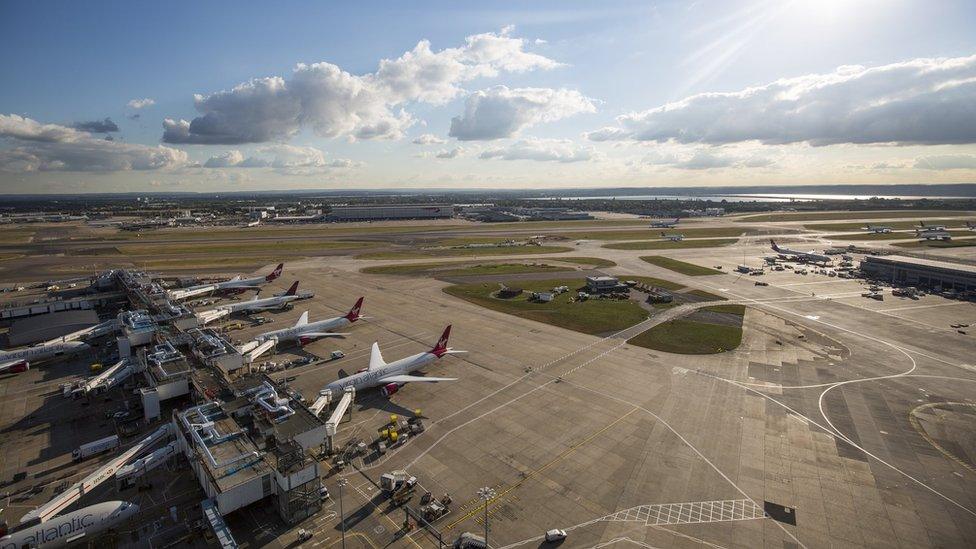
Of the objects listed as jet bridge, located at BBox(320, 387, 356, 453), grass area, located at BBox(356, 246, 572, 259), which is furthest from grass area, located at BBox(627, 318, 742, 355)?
grass area, located at BBox(356, 246, 572, 259)

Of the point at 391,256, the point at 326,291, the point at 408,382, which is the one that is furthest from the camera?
the point at 391,256

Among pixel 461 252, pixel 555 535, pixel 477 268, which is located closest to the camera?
pixel 555 535

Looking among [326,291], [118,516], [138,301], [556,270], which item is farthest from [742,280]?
[138,301]

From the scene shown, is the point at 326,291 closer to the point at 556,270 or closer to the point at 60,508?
the point at 556,270

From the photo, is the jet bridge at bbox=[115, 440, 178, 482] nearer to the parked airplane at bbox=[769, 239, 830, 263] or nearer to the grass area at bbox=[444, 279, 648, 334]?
the grass area at bbox=[444, 279, 648, 334]

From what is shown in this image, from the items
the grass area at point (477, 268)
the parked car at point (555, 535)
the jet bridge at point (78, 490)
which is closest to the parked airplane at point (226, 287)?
the grass area at point (477, 268)

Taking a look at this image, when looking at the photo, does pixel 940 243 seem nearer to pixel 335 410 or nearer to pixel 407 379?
pixel 407 379

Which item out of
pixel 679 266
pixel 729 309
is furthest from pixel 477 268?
pixel 729 309
